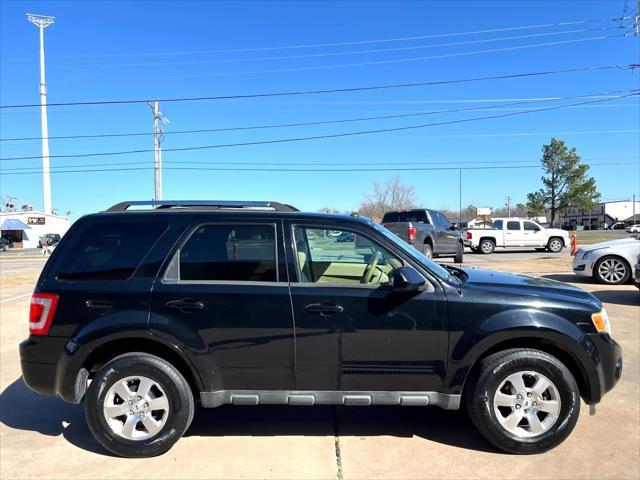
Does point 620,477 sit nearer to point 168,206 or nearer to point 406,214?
point 168,206

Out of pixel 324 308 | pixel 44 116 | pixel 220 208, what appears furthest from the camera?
pixel 44 116

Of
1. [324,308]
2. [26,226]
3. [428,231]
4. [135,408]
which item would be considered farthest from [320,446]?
[26,226]

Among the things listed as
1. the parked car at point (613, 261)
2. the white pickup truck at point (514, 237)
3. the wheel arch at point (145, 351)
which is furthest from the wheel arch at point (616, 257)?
the white pickup truck at point (514, 237)

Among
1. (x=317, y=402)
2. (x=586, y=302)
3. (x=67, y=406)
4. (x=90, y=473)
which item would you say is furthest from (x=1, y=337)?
(x=586, y=302)

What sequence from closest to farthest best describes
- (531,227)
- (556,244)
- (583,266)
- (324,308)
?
(324,308) → (583,266) → (556,244) → (531,227)

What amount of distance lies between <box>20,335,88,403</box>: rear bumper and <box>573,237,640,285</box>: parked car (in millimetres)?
11340

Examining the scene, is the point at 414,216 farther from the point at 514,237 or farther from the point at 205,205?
the point at 205,205

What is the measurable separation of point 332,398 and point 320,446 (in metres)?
0.43

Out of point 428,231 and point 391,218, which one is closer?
point 428,231

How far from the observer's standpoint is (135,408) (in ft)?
11.8

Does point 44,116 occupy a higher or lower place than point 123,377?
higher

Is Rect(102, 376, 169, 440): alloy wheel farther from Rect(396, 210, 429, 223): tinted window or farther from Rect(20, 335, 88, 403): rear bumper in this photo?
Rect(396, 210, 429, 223): tinted window

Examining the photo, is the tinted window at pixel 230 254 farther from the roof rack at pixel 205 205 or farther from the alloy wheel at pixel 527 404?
the alloy wheel at pixel 527 404

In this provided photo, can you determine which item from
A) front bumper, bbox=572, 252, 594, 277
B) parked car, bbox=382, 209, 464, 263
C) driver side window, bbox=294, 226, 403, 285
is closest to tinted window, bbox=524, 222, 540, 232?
parked car, bbox=382, 209, 464, 263
